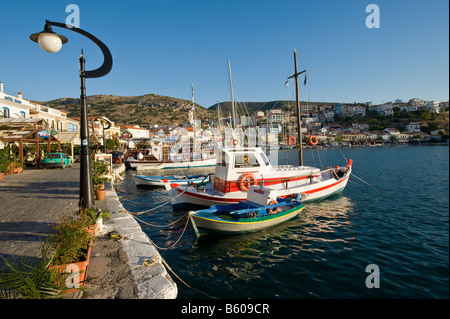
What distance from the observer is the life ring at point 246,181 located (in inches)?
477

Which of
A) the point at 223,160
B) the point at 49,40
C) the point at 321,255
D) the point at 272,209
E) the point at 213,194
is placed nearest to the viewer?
the point at 49,40

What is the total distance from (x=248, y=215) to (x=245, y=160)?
4007 mm

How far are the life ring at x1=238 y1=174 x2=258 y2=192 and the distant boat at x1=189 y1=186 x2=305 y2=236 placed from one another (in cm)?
167

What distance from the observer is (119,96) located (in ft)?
565

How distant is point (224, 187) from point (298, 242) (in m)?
4.72

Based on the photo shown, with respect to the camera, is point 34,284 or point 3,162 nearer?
point 34,284

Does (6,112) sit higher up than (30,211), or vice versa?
(6,112)

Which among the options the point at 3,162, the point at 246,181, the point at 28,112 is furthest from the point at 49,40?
the point at 28,112

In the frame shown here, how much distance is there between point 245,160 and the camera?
41.4ft

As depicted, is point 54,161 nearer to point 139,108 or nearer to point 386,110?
point 139,108

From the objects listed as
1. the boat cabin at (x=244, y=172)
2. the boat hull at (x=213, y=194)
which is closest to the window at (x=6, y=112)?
the boat hull at (x=213, y=194)
